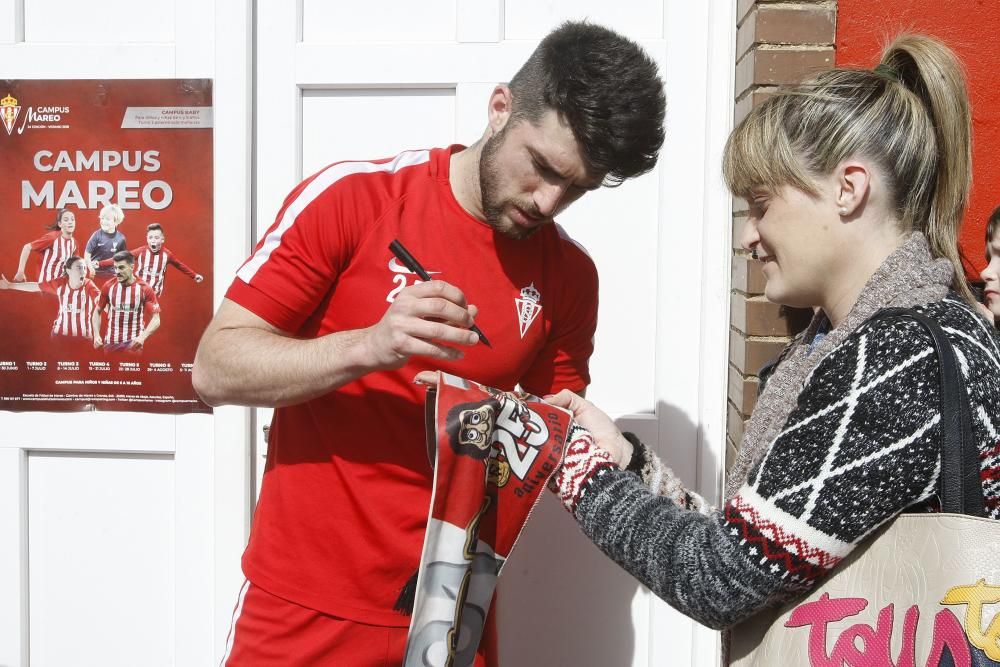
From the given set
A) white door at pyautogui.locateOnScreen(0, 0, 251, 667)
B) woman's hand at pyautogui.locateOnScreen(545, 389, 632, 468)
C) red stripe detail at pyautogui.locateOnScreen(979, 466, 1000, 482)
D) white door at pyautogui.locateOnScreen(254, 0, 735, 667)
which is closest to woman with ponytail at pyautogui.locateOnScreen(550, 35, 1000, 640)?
red stripe detail at pyautogui.locateOnScreen(979, 466, 1000, 482)

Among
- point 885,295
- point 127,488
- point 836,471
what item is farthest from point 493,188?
point 127,488

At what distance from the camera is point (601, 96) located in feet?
5.69

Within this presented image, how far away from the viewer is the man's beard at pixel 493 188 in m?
1.83

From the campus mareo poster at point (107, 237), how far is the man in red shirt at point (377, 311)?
1024 mm

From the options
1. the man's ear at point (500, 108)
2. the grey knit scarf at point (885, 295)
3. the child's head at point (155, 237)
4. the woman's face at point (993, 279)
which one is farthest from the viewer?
the child's head at point (155, 237)

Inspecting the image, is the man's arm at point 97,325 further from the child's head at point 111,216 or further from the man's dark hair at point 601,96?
the man's dark hair at point 601,96

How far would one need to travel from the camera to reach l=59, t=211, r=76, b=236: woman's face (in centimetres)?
275

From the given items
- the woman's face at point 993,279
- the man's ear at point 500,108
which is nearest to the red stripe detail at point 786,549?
the man's ear at point 500,108

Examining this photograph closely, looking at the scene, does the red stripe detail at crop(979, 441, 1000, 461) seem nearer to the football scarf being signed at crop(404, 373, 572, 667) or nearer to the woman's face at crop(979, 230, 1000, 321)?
the football scarf being signed at crop(404, 373, 572, 667)

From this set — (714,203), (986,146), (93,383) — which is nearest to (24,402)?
(93,383)

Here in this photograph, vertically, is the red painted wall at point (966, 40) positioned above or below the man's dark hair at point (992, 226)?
above

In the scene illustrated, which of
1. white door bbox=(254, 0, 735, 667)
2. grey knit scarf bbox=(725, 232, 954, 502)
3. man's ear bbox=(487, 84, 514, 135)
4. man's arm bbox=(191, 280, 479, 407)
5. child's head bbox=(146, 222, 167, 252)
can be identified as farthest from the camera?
child's head bbox=(146, 222, 167, 252)

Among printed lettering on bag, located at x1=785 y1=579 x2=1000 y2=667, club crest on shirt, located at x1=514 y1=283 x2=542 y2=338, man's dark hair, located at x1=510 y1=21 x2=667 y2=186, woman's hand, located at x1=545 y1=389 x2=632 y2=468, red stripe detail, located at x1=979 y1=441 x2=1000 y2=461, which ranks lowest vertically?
printed lettering on bag, located at x1=785 y1=579 x2=1000 y2=667

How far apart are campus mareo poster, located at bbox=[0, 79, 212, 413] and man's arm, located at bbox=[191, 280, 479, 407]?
109cm
